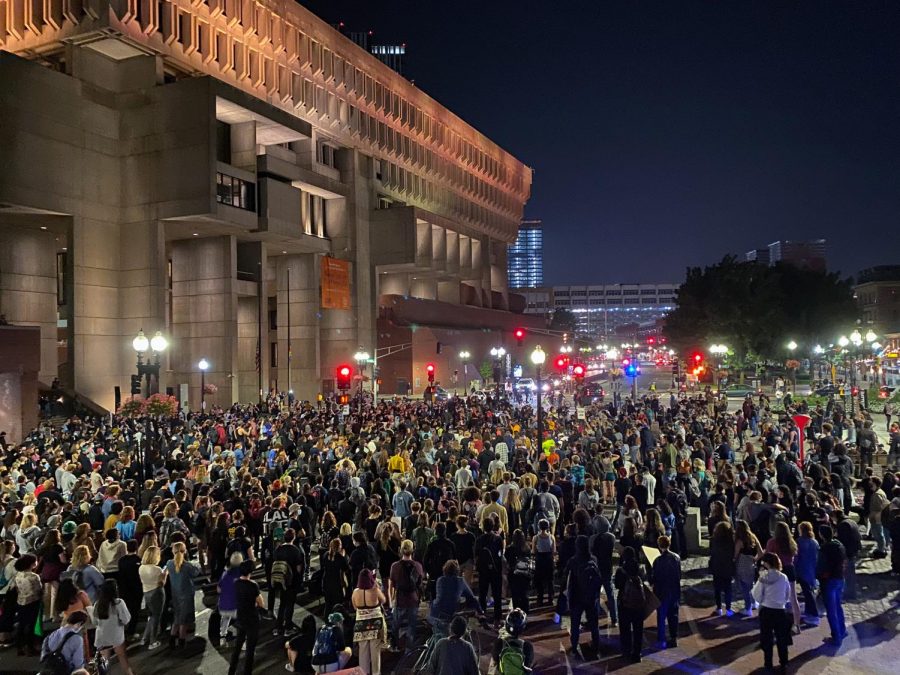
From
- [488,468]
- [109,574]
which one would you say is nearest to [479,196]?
[488,468]

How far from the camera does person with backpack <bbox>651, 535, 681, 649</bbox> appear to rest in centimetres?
908

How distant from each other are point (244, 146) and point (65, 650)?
43.0 m

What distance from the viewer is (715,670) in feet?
27.8

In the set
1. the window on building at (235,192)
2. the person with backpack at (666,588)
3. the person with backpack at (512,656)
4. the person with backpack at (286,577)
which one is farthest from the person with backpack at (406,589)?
the window on building at (235,192)

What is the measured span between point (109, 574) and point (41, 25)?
38.9 meters

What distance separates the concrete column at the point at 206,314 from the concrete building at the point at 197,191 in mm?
106

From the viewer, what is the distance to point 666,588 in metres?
9.09

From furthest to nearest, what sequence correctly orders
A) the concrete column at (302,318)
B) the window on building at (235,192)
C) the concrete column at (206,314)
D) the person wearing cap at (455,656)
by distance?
the concrete column at (302,318)
the concrete column at (206,314)
the window on building at (235,192)
the person wearing cap at (455,656)

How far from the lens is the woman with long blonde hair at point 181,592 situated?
938cm

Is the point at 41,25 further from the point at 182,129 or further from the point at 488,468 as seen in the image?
A: the point at 488,468

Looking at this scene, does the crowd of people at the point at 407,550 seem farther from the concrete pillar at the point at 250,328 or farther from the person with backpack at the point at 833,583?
the concrete pillar at the point at 250,328

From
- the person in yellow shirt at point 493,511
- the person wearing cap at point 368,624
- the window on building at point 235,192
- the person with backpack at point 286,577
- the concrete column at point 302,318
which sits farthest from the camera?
the concrete column at point 302,318

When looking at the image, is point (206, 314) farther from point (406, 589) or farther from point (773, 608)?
point (773, 608)

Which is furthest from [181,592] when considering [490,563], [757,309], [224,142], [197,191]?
[757,309]
